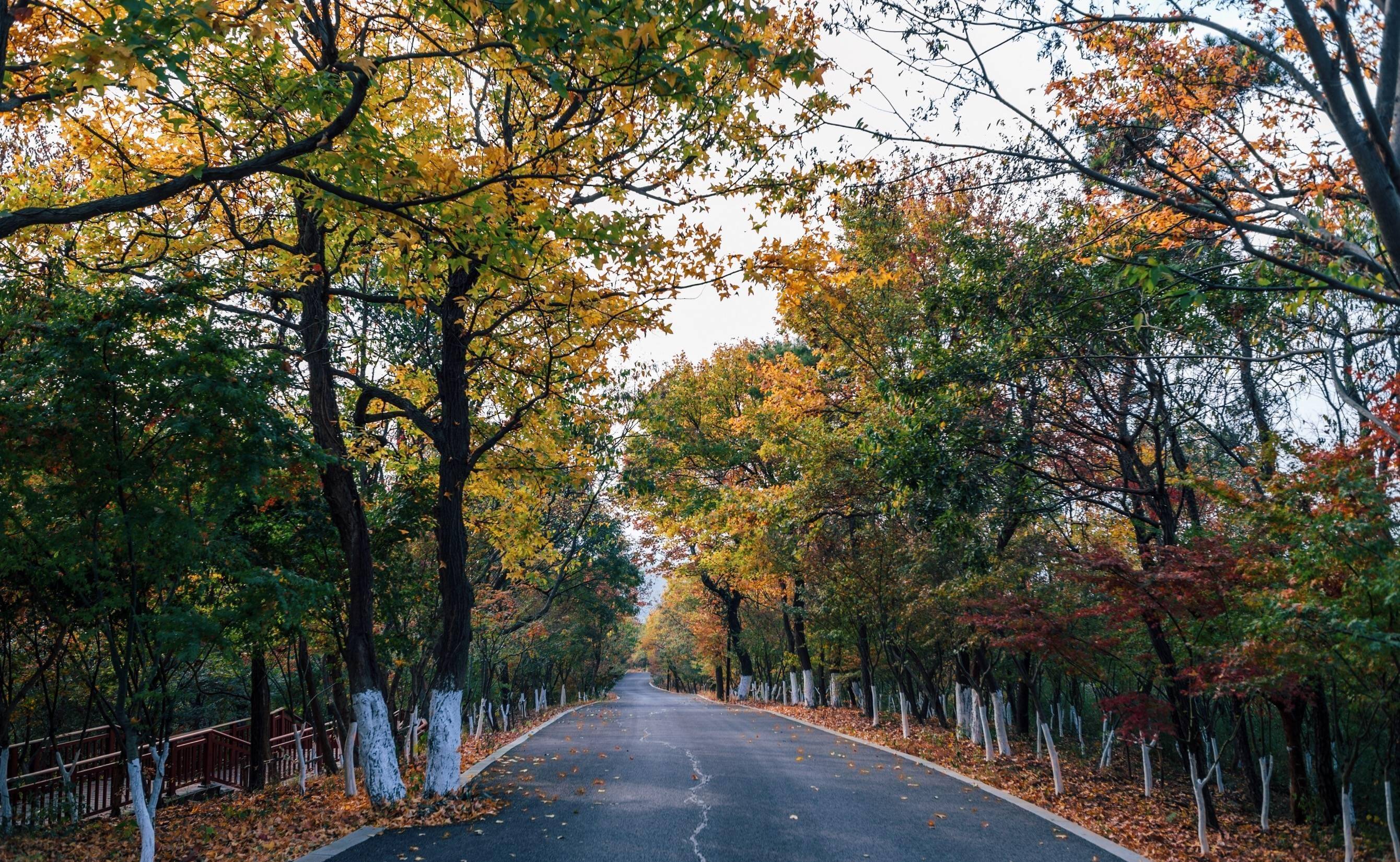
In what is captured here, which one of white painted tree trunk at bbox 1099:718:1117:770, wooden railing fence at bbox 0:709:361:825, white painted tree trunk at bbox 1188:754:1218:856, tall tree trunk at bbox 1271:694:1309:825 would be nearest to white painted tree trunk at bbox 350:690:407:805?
wooden railing fence at bbox 0:709:361:825

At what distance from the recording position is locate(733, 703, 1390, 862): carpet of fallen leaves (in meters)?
9.31

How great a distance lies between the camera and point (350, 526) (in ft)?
35.7

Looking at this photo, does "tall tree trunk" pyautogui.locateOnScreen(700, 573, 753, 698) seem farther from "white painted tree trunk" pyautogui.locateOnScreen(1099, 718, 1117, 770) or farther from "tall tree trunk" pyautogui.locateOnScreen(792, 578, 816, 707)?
"white painted tree trunk" pyautogui.locateOnScreen(1099, 718, 1117, 770)

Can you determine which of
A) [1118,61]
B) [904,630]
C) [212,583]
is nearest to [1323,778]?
[904,630]

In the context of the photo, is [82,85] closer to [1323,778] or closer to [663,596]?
[1323,778]

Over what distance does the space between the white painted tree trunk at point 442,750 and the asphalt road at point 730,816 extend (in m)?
0.89

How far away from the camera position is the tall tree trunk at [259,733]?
15.3 meters

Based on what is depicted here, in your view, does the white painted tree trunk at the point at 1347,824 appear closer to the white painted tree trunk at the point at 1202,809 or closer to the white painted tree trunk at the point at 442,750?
the white painted tree trunk at the point at 1202,809

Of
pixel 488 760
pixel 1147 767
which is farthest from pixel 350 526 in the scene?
pixel 1147 767

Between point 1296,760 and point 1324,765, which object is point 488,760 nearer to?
point 1296,760

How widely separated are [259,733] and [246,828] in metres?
6.08

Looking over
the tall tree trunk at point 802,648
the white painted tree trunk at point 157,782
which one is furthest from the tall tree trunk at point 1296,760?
the tall tree trunk at point 802,648

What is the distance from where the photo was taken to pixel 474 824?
947 cm

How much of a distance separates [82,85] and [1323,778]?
15.2 m
